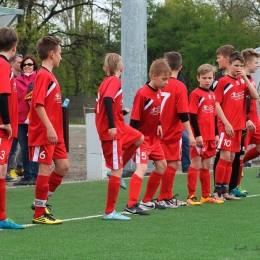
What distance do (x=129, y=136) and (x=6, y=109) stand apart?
1642mm

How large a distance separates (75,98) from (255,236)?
4584cm

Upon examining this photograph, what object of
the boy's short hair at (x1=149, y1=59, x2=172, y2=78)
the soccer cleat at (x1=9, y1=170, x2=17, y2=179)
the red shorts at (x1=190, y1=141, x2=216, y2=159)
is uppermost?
the boy's short hair at (x1=149, y1=59, x2=172, y2=78)

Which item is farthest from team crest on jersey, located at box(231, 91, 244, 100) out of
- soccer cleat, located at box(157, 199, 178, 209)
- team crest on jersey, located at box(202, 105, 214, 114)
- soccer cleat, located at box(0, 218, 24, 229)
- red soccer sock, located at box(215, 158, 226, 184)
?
soccer cleat, located at box(0, 218, 24, 229)

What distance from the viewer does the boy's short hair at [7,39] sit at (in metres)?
7.04

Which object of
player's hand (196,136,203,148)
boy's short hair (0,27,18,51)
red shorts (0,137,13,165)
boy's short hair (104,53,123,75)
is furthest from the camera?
player's hand (196,136,203,148)

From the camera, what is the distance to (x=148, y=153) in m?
8.38

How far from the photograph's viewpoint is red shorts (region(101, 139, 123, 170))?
7.63 m

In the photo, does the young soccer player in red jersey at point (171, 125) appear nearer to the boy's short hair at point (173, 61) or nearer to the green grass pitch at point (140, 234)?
the boy's short hair at point (173, 61)

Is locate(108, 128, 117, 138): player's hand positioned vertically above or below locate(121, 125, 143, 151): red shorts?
above

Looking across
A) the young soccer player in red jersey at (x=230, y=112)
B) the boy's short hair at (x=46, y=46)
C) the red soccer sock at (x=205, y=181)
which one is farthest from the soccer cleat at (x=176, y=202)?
the boy's short hair at (x=46, y=46)

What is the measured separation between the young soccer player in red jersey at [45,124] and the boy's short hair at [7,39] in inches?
16.7

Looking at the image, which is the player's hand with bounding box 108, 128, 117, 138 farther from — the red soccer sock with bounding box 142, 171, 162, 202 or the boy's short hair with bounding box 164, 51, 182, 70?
the boy's short hair with bounding box 164, 51, 182, 70

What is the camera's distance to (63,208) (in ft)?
29.3

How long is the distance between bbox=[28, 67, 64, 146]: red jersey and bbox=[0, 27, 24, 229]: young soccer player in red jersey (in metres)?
0.25
